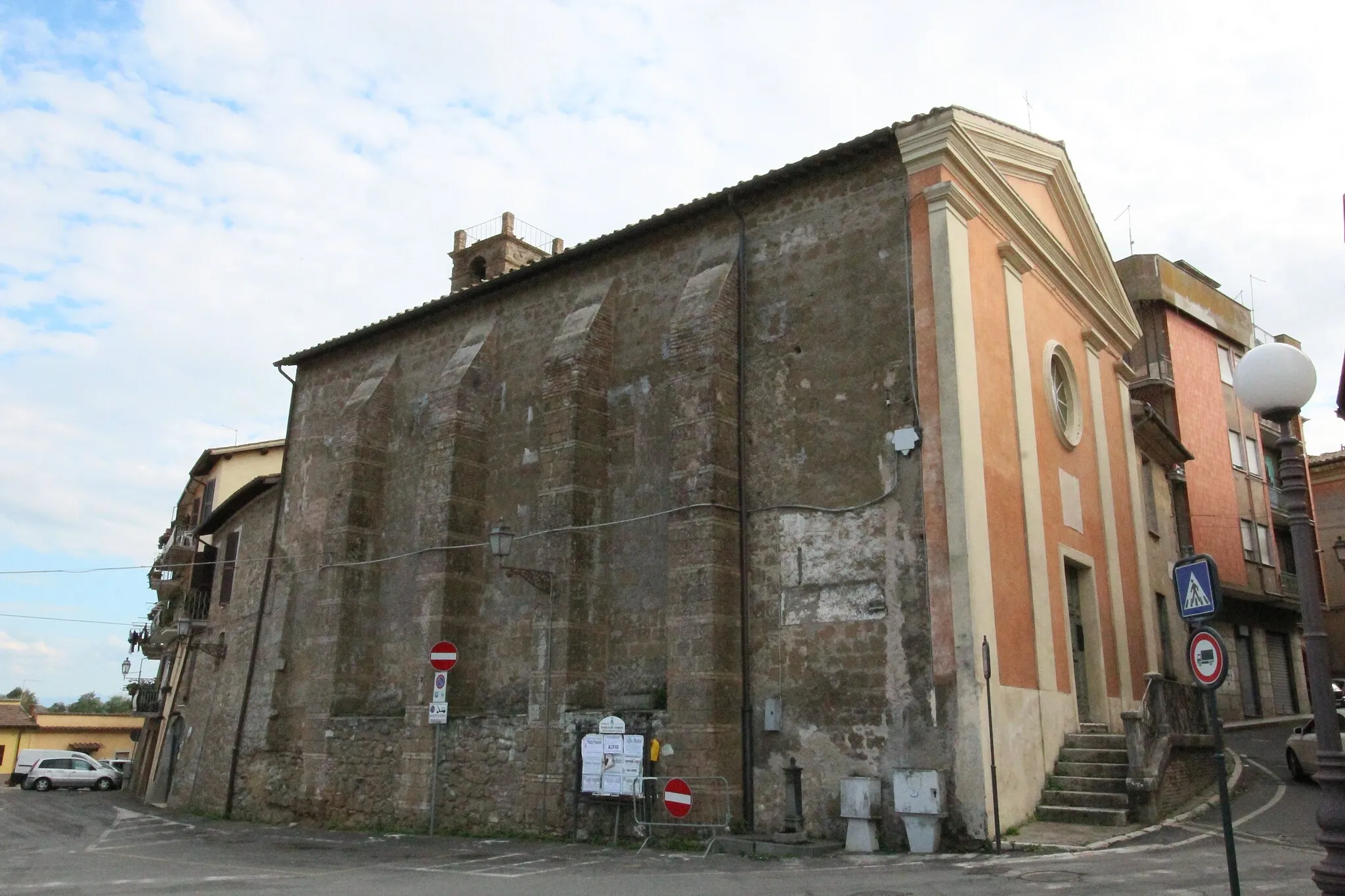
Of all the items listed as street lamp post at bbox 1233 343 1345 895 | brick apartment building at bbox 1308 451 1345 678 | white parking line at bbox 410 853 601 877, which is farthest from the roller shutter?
street lamp post at bbox 1233 343 1345 895

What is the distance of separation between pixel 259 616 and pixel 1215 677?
1914 cm

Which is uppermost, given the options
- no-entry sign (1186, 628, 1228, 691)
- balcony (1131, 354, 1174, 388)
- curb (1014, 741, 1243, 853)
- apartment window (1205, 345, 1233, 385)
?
apartment window (1205, 345, 1233, 385)

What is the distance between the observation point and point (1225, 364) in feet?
102

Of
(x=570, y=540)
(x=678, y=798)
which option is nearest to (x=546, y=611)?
(x=570, y=540)

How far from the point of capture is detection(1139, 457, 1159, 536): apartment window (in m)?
22.0

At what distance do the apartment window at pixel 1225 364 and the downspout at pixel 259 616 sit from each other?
25926 millimetres

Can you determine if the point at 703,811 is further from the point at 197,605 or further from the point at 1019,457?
the point at 197,605

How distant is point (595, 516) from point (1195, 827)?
8598 mm

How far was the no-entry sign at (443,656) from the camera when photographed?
15109 millimetres

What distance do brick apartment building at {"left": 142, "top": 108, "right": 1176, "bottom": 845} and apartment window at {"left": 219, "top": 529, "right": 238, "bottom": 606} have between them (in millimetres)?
4480

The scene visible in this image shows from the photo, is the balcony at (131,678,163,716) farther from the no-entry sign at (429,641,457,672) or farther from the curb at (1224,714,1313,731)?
the curb at (1224,714,1313,731)

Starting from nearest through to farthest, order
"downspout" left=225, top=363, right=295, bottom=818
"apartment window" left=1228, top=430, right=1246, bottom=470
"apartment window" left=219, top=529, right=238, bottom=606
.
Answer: "downspout" left=225, top=363, right=295, bottom=818 < "apartment window" left=219, top=529, right=238, bottom=606 < "apartment window" left=1228, top=430, right=1246, bottom=470

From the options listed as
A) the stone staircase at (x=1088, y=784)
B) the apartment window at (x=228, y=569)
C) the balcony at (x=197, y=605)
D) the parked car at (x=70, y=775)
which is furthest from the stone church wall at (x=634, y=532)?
the parked car at (x=70, y=775)

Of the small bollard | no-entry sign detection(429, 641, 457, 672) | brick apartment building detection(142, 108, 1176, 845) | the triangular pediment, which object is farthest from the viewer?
no-entry sign detection(429, 641, 457, 672)
